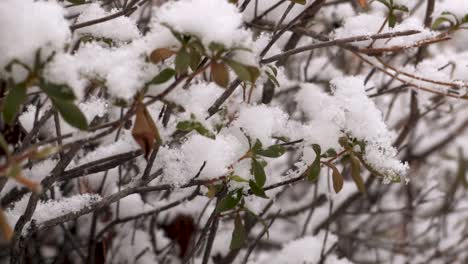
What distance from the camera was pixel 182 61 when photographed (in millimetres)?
909

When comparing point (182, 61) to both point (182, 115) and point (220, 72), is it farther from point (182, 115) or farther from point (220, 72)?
point (182, 115)

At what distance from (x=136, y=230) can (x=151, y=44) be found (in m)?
1.06

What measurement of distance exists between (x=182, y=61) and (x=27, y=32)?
0.84ft

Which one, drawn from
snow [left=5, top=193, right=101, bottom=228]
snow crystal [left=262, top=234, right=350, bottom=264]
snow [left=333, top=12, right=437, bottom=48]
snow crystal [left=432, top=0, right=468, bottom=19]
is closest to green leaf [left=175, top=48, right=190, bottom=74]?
snow [left=5, top=193, right=101, bottom=228]

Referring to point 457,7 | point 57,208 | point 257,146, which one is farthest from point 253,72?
point 457,7

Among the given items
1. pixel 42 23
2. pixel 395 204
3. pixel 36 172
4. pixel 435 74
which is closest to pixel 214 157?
pixel 42 23

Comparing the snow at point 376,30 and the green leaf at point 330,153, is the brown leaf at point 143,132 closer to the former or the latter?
the green leaf at point 330,153

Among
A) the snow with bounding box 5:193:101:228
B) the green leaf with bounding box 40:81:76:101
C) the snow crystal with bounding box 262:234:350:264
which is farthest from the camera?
the snow crystal with bounding box 262:234:350:264

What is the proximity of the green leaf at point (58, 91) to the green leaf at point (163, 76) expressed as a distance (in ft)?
0.57

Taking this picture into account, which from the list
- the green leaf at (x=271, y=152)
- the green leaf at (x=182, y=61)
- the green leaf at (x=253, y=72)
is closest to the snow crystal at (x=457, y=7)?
the green leaf at (x=271, y=152)

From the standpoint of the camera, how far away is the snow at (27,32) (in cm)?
84

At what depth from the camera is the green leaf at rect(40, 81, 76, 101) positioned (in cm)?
83

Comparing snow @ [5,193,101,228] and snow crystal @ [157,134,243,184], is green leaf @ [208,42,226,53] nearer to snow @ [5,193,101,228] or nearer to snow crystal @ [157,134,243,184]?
snow crystal @ [157,134,243,184]

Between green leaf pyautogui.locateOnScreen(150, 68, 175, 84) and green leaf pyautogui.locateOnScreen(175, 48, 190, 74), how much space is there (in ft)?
0.16
